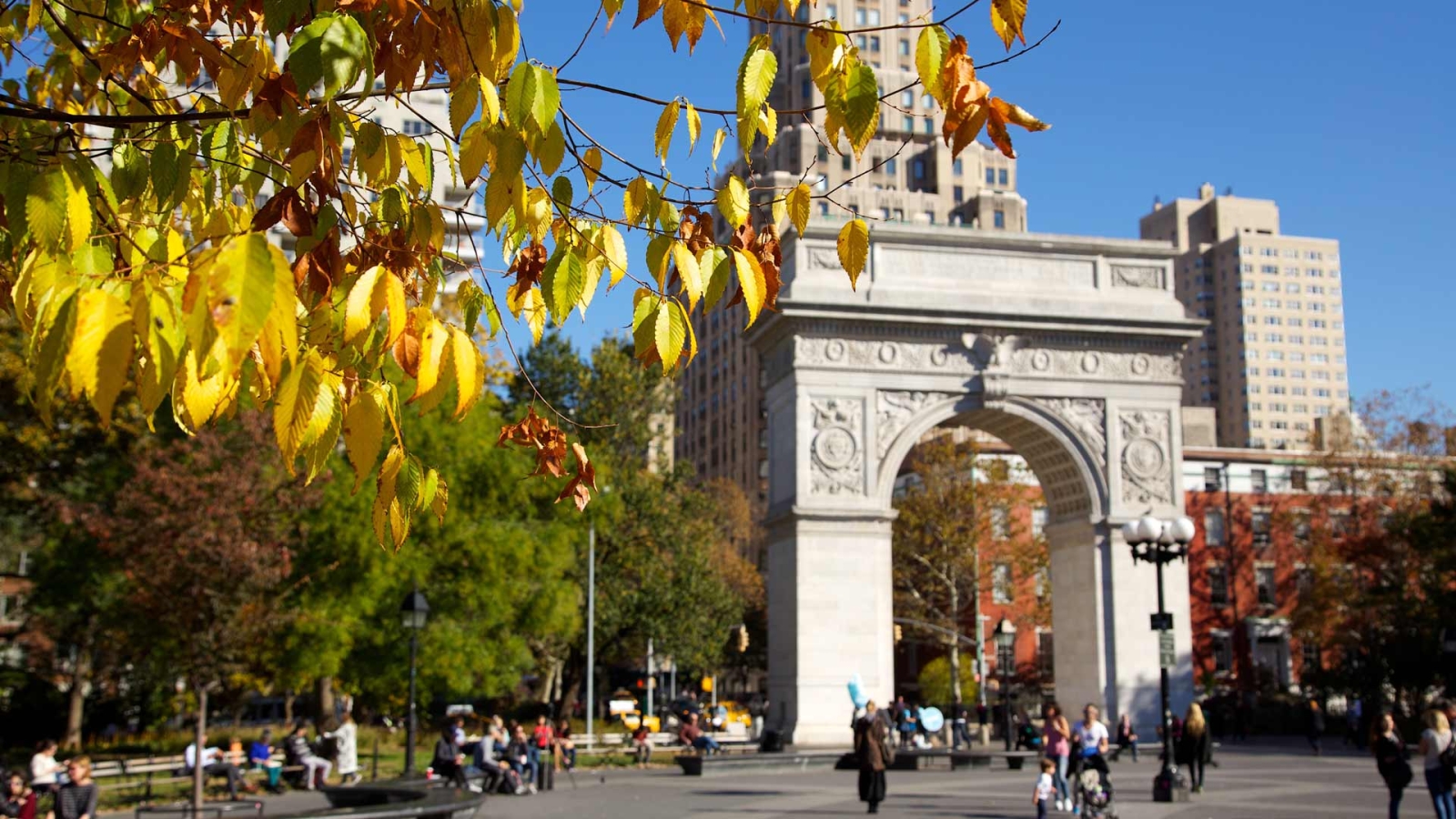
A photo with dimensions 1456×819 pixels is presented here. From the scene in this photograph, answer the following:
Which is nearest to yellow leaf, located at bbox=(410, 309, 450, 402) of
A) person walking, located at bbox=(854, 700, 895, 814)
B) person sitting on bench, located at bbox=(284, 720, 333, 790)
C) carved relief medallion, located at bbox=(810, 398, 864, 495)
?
person walking, located at bbox=(854, 700, 895, 814)

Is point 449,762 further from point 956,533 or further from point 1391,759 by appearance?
point 956,533

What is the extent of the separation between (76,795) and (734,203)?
10.9 meters

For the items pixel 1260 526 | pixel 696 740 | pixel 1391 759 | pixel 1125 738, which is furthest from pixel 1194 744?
pixel 1260 526

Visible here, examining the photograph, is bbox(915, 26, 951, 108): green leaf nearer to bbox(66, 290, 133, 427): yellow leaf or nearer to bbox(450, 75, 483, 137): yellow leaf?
bbox(450, 75, 483, 137): yellow leaf

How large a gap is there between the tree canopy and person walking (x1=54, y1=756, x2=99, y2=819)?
9036 millimetres

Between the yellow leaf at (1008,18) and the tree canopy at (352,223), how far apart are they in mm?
18

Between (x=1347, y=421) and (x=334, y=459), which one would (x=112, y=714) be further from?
(x=1347, y=421)

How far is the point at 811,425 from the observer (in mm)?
31250

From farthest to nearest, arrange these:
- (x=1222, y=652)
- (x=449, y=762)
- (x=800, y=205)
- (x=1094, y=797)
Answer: (x=1222, y=652) → (x=449, y=762) → (x=1094, y=797) → (x=800, y=205)

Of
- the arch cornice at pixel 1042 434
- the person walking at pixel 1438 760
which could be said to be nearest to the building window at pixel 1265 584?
the arch cornice at pixel 1042 434

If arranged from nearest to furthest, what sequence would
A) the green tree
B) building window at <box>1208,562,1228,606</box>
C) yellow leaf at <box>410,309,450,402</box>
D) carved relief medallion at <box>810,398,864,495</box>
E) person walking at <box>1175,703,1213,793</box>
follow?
yellow leaf at <box>410,309,450,402</box> < person walking at <box>1175,703,1213,793</box> < carved relief medallion at <box>810,398,864,495</box> < the green tree < building window at <box>1208,562,1228,606</box>

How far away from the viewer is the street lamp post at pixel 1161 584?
1952 cm

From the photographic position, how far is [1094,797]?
1597cm

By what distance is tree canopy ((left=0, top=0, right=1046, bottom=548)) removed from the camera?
2.98m
